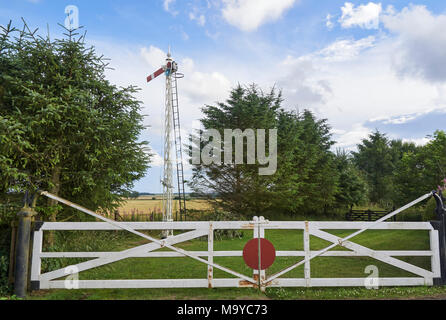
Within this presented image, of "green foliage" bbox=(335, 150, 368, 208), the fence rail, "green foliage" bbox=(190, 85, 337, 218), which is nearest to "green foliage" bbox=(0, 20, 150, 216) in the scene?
"green foliage" bbox=(190, 85, 337, 218)

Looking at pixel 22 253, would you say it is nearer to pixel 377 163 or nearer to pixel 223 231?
pixel 223 231

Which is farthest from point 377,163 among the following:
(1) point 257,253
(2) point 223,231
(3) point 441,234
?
(1) point 257,253

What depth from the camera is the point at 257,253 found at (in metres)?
5.52

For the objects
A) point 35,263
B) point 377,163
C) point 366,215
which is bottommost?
point 35,263

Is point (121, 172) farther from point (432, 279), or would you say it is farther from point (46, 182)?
point (432, 279)

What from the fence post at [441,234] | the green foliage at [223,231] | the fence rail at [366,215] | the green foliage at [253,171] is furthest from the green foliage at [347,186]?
the fence post at [441,234]

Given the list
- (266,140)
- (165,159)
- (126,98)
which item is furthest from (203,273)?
(266,140)

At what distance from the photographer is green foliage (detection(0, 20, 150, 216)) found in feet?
23.9

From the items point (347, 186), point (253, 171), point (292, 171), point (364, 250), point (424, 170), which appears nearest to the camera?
point (364, 250)

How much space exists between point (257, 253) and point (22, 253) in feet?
14.4

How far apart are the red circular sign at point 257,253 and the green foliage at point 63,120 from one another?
4.63 meters

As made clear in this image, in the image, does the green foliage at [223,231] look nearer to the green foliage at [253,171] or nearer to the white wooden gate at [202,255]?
the green foliage at [253,171]

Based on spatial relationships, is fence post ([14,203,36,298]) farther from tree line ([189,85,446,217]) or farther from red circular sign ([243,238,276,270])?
tree line ([189,85,446,217])

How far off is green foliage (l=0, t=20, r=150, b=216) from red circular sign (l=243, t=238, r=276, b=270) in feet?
15.2
